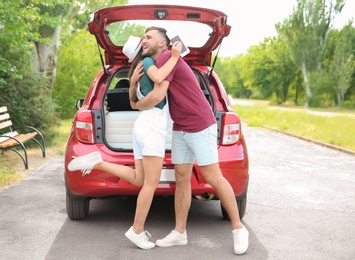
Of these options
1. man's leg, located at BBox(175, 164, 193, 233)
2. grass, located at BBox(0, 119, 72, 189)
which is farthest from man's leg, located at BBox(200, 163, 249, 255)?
grass, located at BBox(0, 119, 72, 189)

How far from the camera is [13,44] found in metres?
10.4

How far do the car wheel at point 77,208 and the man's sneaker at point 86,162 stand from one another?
22.7 inches

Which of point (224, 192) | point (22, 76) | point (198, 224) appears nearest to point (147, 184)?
point (224, 192)

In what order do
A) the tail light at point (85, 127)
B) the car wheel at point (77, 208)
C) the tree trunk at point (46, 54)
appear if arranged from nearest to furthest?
the tail light at point (85, 127) → the car wheel at point (77, 208) → the tree trunk at point (46, 54)

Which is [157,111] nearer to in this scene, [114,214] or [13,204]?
[114,214]

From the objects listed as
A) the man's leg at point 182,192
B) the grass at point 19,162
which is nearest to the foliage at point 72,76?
the grass at point 19,162

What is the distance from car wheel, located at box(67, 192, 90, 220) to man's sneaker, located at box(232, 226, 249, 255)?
1.64 meters

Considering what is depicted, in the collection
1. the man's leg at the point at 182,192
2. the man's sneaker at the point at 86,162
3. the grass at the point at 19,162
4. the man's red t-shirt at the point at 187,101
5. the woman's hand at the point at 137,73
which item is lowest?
the grass at the point at 19,162

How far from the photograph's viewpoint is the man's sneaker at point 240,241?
14.5ft

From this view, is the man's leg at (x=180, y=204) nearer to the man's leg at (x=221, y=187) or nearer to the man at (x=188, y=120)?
the man at (x=188, y=120)

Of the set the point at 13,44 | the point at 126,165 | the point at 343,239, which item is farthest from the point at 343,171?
the point at 13,44

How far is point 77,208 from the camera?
5.45m

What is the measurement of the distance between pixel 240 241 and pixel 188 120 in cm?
108

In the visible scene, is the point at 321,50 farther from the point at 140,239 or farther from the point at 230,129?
the point at 140,239
